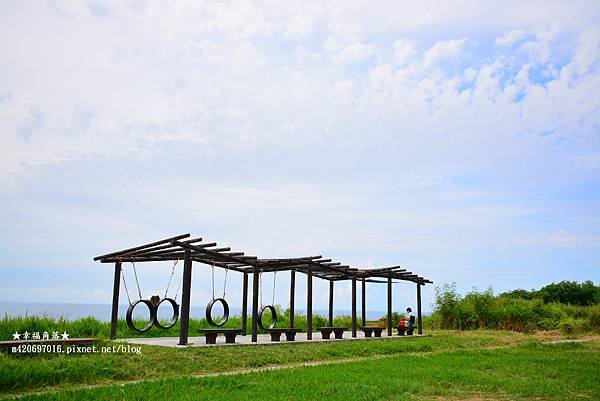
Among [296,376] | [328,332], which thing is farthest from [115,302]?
[296,376]

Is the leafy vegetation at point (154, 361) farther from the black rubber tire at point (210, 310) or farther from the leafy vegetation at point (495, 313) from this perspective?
the leafy vegetation at point (495, 313)

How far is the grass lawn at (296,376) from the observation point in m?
8.14

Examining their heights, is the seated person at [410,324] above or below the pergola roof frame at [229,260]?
below

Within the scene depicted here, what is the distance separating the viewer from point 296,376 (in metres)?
9.70

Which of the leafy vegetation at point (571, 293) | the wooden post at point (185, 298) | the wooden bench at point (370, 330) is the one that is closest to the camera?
the wooden post at point (185, 298)

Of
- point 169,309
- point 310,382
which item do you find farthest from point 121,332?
point 310,382

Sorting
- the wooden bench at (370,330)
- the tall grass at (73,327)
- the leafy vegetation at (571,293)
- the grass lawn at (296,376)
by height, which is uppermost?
the leafy vegetation at (571,293)

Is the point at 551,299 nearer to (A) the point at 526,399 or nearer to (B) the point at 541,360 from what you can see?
(B) the point at 541,360

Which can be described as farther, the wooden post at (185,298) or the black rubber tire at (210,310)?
the black rubber tire at (210,310)

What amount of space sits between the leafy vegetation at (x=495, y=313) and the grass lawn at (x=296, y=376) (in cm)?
1127

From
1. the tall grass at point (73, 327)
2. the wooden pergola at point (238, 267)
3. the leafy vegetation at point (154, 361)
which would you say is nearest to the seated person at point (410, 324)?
the wooden pergola at point (238, 267)

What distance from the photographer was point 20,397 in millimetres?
7367

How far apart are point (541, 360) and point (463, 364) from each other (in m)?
2.22

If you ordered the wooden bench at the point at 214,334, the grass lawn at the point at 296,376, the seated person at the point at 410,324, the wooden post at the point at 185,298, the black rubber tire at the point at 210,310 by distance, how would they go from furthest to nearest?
the seated person at the point at 410,324
the black rubber tire at the point at 210,310
the wooden bench at the point at 214,334
the wooden post at the point at 185,298
the grass lawn at the point at 296,376
